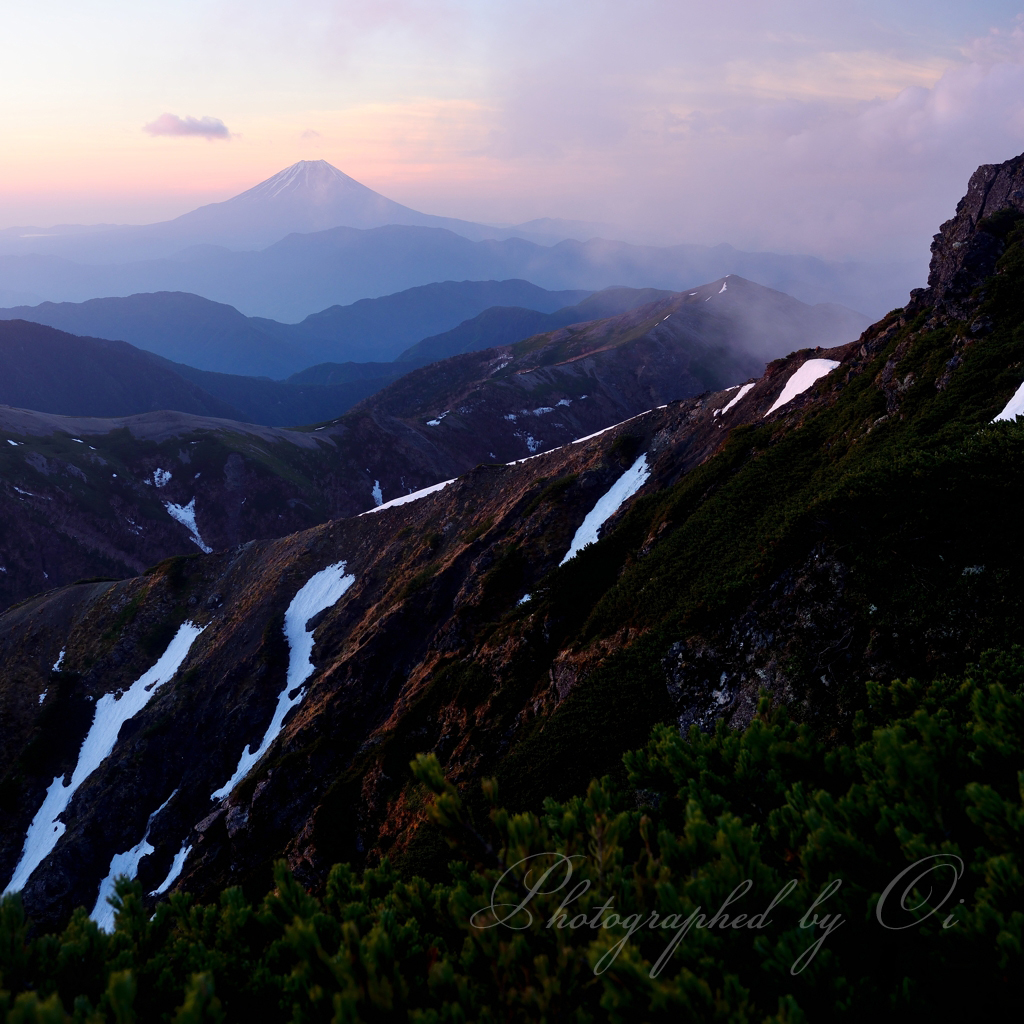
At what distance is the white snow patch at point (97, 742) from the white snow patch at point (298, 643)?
14.9 metres

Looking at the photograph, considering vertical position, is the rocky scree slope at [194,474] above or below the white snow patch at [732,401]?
below

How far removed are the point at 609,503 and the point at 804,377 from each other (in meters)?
17.8

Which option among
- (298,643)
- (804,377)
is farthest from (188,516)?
(804,377)

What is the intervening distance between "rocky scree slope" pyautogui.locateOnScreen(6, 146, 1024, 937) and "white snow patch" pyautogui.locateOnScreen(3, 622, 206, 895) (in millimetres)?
1447

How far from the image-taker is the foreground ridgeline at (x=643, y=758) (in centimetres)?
609

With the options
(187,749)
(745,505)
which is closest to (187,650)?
(187,749)

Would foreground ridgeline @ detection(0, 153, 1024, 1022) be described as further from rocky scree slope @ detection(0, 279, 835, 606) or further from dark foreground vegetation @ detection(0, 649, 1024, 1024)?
rocky scree slope @ detection(0, 279, 835, 606)

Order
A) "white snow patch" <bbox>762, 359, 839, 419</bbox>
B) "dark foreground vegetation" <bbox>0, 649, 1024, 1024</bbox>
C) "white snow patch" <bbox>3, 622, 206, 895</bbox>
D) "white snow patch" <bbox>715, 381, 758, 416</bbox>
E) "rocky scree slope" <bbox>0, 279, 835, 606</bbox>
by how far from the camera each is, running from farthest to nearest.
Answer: "rocky scree slope" <bbox>0, 279, 835, 606</bbox>
"white snow patch" <bbox>715, 381, 758, 416</bbox>
"white snow patch" <bbox>3, 622, 206, 895</bbox>
"white snow patch" <bbox>762, 359, 839, 419</bbox>
"dark foreground vegetation" <bbox>0, 649, 1024, 1024</bbox>

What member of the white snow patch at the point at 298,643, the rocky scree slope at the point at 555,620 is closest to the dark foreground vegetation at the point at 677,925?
the rocky scree slope at the point at 555,620

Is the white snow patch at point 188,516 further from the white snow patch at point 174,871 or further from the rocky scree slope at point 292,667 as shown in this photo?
the white snow patch at point 174,871

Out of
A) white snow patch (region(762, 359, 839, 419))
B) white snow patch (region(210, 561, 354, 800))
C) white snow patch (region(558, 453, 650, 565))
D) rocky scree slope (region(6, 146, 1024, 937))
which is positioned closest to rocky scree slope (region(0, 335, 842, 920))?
rocky scree slope (region(6, 146, 1024, 937))

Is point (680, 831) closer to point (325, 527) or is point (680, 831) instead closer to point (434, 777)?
point (434, 777)

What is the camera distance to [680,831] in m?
9.67

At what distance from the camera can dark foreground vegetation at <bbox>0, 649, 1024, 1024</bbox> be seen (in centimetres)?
550
